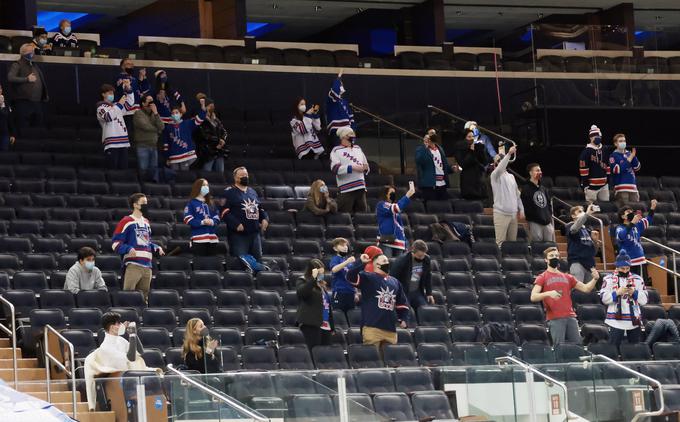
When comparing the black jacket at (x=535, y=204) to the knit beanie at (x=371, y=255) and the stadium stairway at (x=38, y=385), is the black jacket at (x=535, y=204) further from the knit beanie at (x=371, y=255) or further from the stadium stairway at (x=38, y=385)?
the stadium stairway at (x=38, y=385)

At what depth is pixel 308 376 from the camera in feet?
40.1

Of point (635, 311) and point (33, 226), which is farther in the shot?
point (33, 226)

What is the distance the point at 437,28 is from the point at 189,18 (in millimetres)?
4579

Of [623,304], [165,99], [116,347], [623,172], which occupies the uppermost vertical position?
[165,99]

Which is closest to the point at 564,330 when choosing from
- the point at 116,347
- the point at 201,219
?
the point at 201,219

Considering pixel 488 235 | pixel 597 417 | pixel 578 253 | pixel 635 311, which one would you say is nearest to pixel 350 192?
pixel 488 235

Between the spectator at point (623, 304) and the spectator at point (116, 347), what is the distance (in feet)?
17.6

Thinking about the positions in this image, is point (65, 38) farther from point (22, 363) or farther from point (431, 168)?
point (22, 363)

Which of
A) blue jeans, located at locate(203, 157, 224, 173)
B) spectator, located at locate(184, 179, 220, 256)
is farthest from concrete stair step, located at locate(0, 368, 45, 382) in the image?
blue jeans, located at locate(203, 157, 224, 173)

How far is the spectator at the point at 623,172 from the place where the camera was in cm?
2173

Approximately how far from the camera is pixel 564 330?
15.7 metres

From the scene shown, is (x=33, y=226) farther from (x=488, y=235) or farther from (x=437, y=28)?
(x=437, y=28)

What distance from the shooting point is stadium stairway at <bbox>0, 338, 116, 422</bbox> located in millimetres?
12234

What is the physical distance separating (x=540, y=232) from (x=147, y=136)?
5.19m
